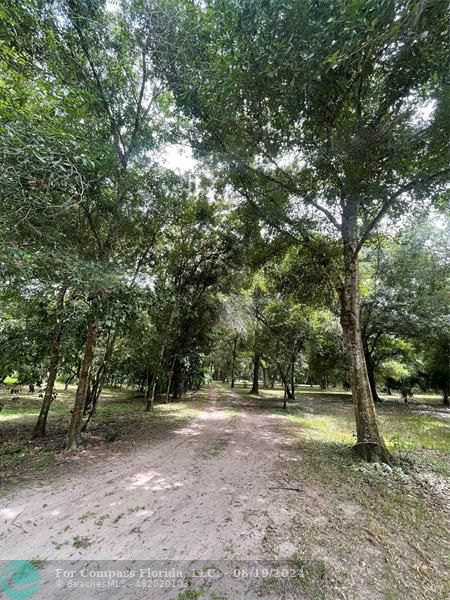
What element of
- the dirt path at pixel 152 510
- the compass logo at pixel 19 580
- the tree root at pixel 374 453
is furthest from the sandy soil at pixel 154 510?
the tree root at pixel 374 453

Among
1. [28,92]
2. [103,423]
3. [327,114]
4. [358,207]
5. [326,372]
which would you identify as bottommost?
[103,423]

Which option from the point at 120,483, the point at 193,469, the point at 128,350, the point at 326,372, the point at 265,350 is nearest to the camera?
the point at 120,483

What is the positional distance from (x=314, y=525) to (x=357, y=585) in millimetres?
916

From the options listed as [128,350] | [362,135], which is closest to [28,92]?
[362,135]

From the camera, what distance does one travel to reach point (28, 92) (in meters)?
3.40

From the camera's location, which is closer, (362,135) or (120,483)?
(120,483)

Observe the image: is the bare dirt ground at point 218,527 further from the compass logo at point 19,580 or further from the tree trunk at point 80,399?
the tree trunk at point 80,399

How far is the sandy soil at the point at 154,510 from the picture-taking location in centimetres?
272

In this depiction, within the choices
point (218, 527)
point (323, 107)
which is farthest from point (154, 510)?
point (323, 107)

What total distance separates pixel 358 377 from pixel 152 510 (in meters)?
4.44

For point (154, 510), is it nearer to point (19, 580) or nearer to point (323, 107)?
point (19, 580)

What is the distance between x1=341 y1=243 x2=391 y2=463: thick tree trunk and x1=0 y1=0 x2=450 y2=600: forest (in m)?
0.04

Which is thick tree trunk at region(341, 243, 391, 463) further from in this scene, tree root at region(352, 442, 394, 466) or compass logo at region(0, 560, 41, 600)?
compass logo at region(0, 560, 41, 600)

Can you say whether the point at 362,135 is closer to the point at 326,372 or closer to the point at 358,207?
the point at 358,207
